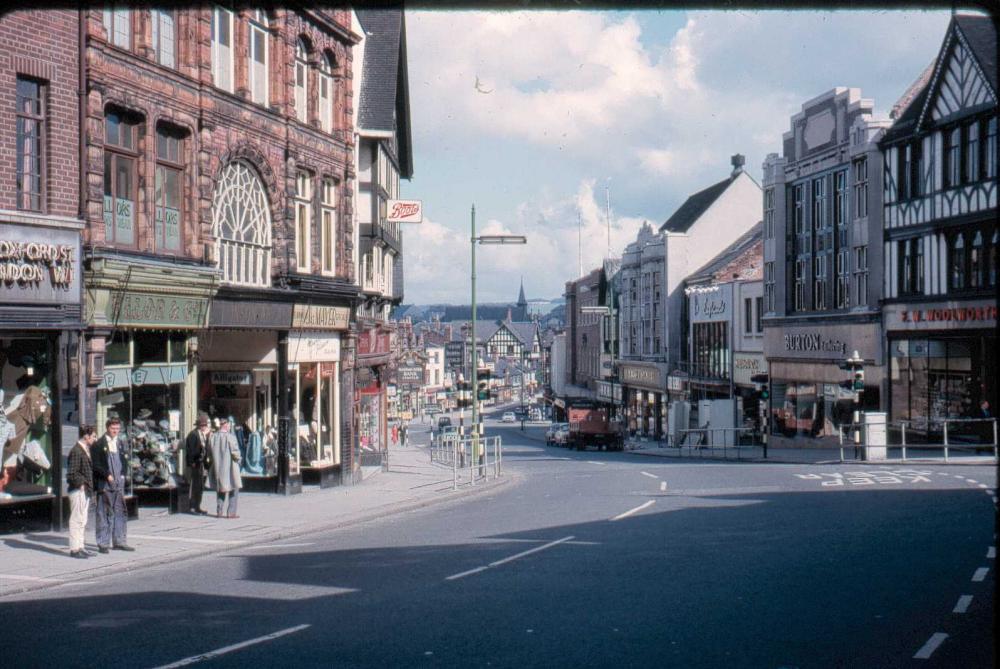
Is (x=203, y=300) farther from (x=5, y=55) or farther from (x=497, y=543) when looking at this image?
(x=497, y=543)

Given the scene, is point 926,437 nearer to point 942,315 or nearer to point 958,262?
point 942,315

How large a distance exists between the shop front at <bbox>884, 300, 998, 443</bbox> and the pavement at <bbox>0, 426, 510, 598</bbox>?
60.0 ft

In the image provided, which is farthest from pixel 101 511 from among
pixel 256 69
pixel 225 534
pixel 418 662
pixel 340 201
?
pixel 340 201

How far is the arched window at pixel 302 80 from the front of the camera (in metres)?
25.6

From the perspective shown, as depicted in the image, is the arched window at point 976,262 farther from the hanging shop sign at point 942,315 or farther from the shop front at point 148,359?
the shop front at point 148,359

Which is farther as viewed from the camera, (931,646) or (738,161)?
(738,161)

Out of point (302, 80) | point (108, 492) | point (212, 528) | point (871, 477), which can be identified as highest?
point (302, 80)

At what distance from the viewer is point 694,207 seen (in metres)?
78.8

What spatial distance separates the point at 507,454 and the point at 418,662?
41598 mm

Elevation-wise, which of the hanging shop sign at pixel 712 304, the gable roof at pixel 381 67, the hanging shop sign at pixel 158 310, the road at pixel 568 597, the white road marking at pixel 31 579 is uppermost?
the gable roof at pixel 381 67

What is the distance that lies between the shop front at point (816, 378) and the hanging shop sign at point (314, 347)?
23.4 meters

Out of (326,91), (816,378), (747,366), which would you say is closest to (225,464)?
(326,91)

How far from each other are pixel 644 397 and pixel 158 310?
63.5 meters

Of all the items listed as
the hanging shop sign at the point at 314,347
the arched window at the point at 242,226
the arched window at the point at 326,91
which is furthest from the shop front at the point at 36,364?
the arched window at the point at 326,91
